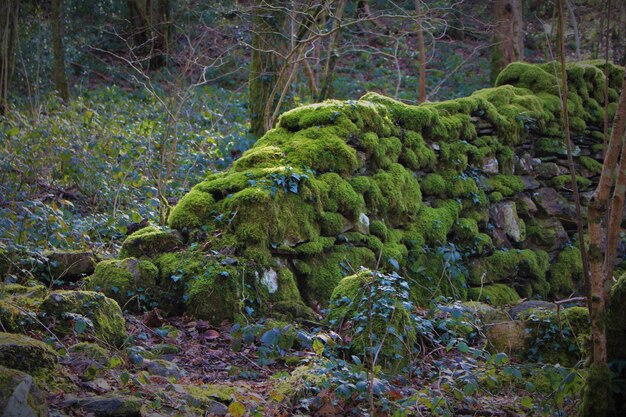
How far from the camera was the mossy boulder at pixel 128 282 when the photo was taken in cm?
477

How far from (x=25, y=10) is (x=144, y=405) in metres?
14.9

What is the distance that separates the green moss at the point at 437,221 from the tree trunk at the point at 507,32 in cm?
799

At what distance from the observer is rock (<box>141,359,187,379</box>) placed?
3.62 m

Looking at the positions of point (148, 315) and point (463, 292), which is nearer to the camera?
point (148, 315)

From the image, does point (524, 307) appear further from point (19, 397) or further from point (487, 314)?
point (19, 397)

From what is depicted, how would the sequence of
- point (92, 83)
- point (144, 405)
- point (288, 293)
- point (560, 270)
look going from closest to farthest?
point (144, 405) < point (288, 293) < point (560, 270) < point (92, 83)

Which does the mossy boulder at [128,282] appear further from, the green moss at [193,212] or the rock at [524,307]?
the rock at [524,307]

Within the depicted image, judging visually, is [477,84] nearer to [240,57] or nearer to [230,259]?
[240,57]

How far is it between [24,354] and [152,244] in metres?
2.24

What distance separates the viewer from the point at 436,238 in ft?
20.8

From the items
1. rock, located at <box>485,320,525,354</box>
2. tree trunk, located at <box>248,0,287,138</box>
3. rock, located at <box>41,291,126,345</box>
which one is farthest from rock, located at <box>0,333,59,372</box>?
tree trunk, located at <box>248,0,287,138</box>

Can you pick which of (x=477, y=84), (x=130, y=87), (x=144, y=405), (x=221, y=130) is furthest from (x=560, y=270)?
(x=130, y=87)

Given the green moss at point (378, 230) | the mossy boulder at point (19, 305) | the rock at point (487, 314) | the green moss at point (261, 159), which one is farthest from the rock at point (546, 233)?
the mossy boulder at point (19, 305)

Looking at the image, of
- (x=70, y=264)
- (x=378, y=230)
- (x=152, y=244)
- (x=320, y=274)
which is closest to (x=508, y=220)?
(x=378, y=230)
